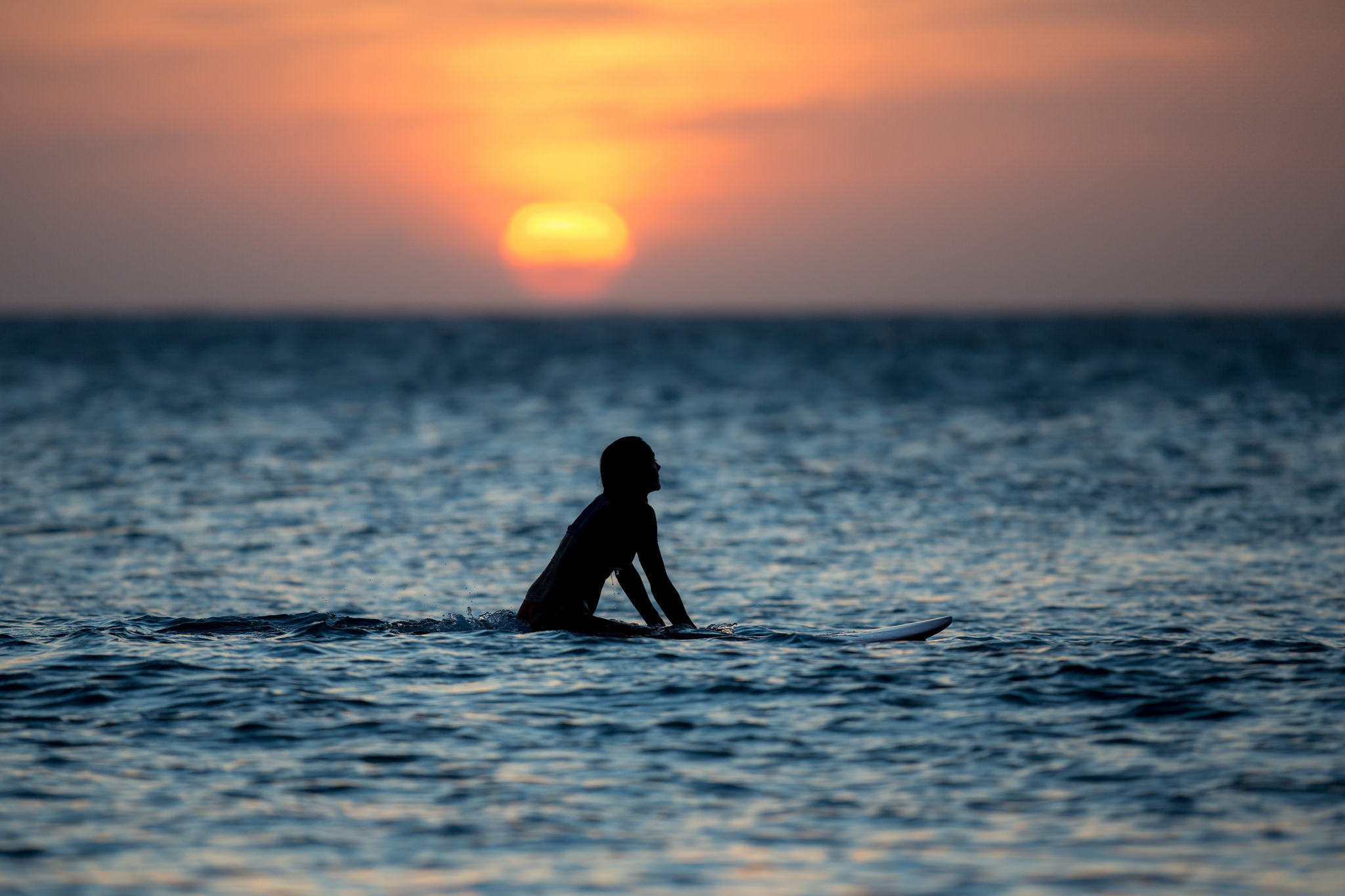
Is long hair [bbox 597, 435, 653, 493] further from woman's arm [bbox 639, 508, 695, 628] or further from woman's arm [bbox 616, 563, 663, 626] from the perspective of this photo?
woman's arm [bbox 616, 563, 663, 626]

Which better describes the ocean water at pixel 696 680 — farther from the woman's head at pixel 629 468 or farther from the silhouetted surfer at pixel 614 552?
the woman's head at pixel 629 468

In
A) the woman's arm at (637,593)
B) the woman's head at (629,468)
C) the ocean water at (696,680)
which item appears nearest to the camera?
the ocean water at (696,680)

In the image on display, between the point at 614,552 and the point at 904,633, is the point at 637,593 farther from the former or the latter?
the point at 904,633

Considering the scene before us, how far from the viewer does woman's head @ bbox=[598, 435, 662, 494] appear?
11.6m

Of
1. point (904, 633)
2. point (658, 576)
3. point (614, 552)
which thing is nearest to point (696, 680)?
point (658, 576)

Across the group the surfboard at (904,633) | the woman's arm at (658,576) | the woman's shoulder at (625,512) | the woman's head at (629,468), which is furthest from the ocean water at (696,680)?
the woman's head at (629,468)

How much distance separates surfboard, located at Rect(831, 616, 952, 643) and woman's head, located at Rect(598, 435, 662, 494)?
222cm

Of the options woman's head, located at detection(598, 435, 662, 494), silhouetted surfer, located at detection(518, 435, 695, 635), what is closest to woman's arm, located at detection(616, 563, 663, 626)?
silhouetted surfer, located at detection(518, 435, 695, 635)

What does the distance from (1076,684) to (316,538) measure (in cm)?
1386

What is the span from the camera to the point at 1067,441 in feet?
124

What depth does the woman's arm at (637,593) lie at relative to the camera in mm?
11922

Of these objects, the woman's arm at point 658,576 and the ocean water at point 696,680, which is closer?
the ocean water at point 696,680

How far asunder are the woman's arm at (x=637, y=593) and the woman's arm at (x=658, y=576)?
0.12 m

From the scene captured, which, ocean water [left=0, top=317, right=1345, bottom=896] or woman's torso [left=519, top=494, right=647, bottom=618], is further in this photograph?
→ woman's torso [left=519, top=494, right=647, bottom=618]
